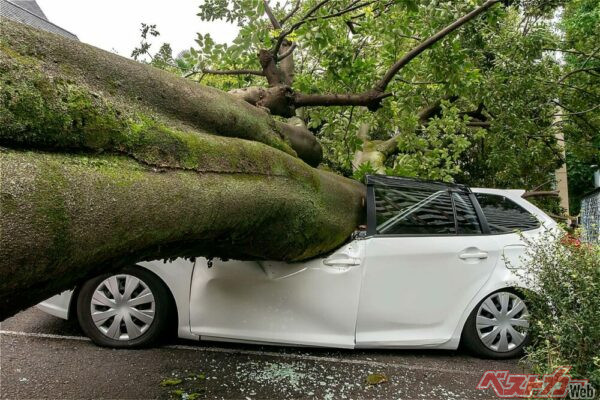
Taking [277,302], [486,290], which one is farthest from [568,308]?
[277,302]

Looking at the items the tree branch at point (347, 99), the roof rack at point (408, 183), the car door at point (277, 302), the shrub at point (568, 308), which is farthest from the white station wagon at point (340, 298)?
the tree branch at point (347, 99)

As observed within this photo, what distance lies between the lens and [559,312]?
251 centimetres

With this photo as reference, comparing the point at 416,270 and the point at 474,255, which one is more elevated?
the point at 474,255

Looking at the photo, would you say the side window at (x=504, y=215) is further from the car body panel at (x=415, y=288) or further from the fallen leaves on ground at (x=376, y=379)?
the fallen leaves on ground at (x=376, y=379)

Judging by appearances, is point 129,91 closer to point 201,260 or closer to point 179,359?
point 201,260

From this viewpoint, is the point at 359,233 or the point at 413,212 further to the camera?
the point at 413,212

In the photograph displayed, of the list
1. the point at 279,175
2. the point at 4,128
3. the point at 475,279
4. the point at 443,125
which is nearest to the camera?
the point at 4,128

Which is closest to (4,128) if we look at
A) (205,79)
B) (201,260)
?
(201,260)

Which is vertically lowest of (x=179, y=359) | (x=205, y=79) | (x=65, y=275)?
(x=179, y=359)

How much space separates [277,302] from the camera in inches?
137

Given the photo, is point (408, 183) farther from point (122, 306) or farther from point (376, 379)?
point (122, 306)

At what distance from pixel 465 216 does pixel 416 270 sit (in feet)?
2.40

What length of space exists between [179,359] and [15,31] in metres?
2.62

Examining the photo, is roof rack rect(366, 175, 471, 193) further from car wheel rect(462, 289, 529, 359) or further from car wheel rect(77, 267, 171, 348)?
car wheel rect(77, 267, 171, 348)
